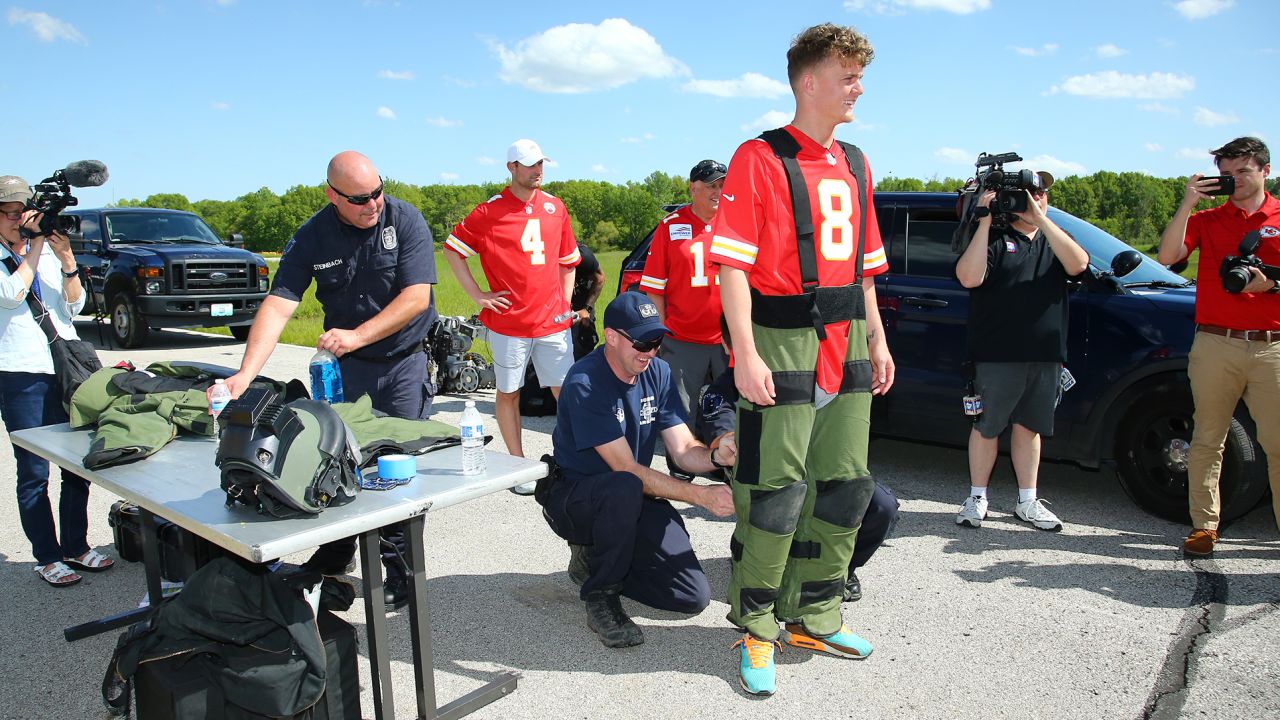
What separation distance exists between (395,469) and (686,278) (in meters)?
2.63

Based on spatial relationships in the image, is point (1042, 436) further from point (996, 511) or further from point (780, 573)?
point (780, 573)

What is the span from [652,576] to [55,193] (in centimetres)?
330

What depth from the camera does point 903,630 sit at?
366 cm

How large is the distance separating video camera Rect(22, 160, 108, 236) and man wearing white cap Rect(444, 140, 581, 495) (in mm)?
1909

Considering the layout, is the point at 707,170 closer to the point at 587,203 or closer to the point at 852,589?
the point at 852,589

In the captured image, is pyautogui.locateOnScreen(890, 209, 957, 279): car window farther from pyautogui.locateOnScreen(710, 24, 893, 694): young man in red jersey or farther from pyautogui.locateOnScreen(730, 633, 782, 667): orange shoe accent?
pyautogui.locateOnScreen(730, 633, 782, 667): orange shoe accent

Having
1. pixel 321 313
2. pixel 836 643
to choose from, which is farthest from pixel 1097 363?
pixel 321 313

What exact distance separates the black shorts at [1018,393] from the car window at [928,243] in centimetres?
86

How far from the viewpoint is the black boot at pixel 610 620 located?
3547mm

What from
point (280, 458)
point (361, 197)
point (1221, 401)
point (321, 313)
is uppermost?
point (361, 197)

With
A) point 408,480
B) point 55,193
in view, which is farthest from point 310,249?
→ point 408,480

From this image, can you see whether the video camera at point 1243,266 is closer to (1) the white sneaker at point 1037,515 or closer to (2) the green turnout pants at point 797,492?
(1) the white sneaker at point 1037,515

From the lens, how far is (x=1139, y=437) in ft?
15.8

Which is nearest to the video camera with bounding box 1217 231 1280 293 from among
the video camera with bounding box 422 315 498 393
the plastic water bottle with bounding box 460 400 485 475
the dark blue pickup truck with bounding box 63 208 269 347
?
the plastic water bottle with bounding box 460 400 485 475
